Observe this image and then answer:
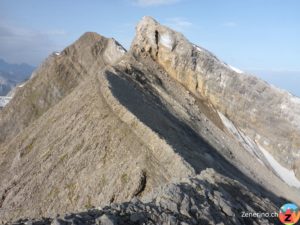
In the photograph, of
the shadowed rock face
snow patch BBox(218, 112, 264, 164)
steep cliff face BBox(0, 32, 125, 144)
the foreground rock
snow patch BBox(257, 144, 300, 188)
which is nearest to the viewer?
the foreground rock

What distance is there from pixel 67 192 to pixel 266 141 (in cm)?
2998

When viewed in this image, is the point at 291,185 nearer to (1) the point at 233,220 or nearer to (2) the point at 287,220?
(2) the point at 287,220

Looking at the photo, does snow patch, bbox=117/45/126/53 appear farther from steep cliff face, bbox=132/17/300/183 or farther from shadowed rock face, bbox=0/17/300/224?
steep cliff face, bbox=132/17/300/183

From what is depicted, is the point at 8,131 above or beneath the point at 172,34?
beneath

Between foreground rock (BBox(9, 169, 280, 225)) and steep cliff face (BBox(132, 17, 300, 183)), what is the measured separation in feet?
105

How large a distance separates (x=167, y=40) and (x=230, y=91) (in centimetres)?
866

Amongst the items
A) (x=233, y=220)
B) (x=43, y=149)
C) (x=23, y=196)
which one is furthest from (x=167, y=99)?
(x=233, y=220)

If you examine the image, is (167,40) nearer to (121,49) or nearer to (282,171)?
(282,171)

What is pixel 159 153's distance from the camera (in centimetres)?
2530

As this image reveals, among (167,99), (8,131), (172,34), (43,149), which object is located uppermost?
(172,34)

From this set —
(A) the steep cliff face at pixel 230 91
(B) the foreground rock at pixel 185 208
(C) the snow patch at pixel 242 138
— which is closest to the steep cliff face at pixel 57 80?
(A) the steep cliff face at pixel 230 91

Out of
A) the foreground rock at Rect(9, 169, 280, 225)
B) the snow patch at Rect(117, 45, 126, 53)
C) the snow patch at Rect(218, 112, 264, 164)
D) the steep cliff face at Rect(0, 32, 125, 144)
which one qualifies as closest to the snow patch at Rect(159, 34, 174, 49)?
the snow patch at Rect(218, 112, 264, 164)

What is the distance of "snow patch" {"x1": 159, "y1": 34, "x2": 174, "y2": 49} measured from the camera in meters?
51.5

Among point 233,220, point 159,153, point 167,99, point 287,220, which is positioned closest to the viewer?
point 233,220
